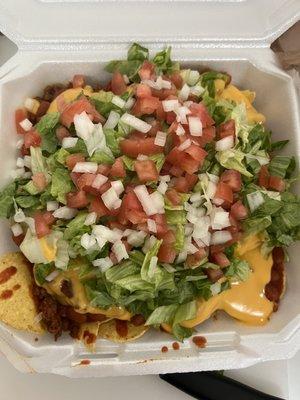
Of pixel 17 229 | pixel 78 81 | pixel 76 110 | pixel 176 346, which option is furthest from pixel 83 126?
pixel 176 346

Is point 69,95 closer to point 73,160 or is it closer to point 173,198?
point 73,160

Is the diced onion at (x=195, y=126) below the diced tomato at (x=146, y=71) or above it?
below

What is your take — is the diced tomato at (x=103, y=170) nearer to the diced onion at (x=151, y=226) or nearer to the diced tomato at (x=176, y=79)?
the diced onion at (x=151, y=226)

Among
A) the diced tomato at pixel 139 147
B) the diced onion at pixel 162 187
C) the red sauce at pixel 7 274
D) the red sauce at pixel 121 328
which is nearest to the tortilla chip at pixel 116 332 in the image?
Answer: the red sauce at pixel 121 328

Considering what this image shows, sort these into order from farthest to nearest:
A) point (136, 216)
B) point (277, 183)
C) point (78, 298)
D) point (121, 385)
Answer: point (121, 385) → point (277, 183) → point (78, 298) → point (136, 216)

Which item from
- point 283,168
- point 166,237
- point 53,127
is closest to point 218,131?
point 283,168

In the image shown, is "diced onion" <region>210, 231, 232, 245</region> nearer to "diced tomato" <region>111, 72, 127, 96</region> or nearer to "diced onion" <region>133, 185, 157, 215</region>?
"diced onion" <region>133, 185, 157, 215</region>
